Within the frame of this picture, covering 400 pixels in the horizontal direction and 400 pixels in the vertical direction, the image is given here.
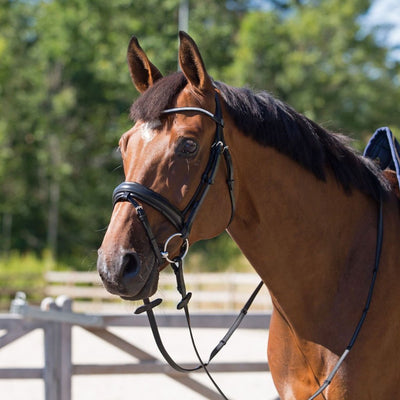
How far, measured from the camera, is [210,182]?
273 cm

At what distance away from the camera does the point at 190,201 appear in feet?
8.80

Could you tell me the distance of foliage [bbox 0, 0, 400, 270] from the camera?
22.1 metres

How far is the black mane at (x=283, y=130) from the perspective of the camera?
110 inches

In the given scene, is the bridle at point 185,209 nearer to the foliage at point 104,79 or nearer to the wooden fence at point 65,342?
the wooden fence at point 65,342

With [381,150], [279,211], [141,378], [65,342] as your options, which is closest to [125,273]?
[279,211]

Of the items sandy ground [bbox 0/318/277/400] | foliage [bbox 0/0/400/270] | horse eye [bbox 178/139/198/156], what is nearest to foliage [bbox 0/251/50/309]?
foliage [bbox 0/0/400/270]

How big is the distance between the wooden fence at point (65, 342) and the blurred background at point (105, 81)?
1482 cm

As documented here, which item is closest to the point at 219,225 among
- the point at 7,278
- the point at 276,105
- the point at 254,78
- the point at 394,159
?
the point at 276,105

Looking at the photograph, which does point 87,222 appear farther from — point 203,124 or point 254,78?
point 203,124

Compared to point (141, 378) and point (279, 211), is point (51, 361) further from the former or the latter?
point (141, 378)

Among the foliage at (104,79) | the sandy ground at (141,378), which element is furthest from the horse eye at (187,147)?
the foliage at (104,79)

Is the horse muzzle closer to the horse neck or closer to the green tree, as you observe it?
the horse neck

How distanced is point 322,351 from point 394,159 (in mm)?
1064

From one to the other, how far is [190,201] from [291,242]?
0.60m
